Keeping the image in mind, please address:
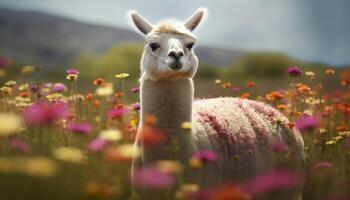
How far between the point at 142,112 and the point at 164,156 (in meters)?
0.55

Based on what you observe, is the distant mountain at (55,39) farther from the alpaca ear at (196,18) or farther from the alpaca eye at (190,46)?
the alpaca eye at (190,46)

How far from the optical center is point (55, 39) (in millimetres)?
76625

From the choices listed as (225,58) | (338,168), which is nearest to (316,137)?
(338,168)

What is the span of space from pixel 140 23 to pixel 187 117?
3.14ft

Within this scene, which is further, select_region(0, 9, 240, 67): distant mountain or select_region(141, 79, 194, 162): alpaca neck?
select_region(0, 9, 240, 67): distant mountain

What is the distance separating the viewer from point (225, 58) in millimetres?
78375

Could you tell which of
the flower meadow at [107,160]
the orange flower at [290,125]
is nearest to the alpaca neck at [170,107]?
the flower meadow at [107,160]

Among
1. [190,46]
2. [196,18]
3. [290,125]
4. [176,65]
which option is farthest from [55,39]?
[176,65]

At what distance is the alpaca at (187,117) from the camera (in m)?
4.98

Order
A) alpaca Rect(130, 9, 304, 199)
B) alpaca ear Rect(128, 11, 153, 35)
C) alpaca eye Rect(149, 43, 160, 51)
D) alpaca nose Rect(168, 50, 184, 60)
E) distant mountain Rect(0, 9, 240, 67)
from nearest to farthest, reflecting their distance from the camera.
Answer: alpaca nose Rect(168, 50, 184, 60)
alpaca Rect(130, 9, 304, 199)
alpaca eye Rect(149, 43, 160, 51)
alpaca ear Rect(128, 11, 153, 35)
distant mountain Rect(0, 9, 240, 67)

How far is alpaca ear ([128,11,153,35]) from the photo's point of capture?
5430mm

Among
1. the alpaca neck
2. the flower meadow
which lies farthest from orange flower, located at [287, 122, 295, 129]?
the alpaca neck

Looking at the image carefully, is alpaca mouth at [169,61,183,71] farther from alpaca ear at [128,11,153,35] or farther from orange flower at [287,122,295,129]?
orange flower at [287,122,295,129]

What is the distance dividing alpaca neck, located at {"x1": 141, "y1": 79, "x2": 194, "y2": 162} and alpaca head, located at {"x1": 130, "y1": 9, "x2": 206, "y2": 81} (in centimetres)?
9
